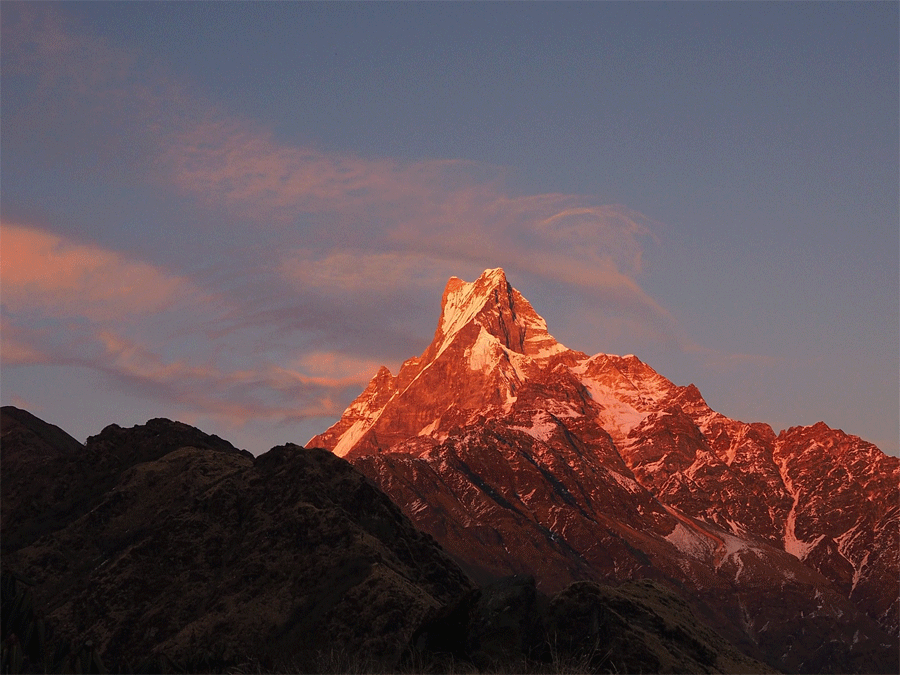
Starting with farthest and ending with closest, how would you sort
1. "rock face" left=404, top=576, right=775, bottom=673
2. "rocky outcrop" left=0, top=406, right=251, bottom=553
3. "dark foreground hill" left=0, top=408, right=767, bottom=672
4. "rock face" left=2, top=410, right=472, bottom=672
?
"rocky outcrop" left=0, top=406, right=251, bottom=553 < "rock face" left=2, top=410, right=472, bottom=672 < "dark foreground hill" left=0, top=408, right=767, bottom=672 < "rock face" left=404, top=576, right=775, bottom=673

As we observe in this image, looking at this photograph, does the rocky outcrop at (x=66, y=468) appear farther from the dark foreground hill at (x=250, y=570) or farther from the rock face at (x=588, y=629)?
the rock face at (x=588, y=629)

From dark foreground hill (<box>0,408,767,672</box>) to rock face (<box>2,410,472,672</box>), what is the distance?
267mm

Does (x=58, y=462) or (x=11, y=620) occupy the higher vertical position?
(x=58, y=462)

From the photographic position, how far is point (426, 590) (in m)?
132

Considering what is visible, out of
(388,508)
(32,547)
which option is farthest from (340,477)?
(32,547)

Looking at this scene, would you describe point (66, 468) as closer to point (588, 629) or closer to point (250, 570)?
point (250, 570)

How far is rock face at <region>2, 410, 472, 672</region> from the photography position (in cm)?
12200

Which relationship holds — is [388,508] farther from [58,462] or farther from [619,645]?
[619,645]

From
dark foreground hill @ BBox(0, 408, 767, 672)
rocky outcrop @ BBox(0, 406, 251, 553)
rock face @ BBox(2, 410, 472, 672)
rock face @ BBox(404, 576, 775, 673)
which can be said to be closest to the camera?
rock face @ BBox(404, 576, 775, 673)

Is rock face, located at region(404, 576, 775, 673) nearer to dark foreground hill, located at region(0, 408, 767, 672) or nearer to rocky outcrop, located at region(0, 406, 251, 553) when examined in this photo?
dark foreground hill, located at region(0, 408, 767, 672)

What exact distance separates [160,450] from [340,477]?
3592 cm

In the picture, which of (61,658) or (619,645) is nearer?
(61,658)

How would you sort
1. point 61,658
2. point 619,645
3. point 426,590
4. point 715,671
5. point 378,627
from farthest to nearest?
point 426,590
point 378,627
point 715,671
point 619,645
point 61,658

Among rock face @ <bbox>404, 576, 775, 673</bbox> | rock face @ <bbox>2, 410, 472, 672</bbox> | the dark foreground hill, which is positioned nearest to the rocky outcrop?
the dark foreground hill
